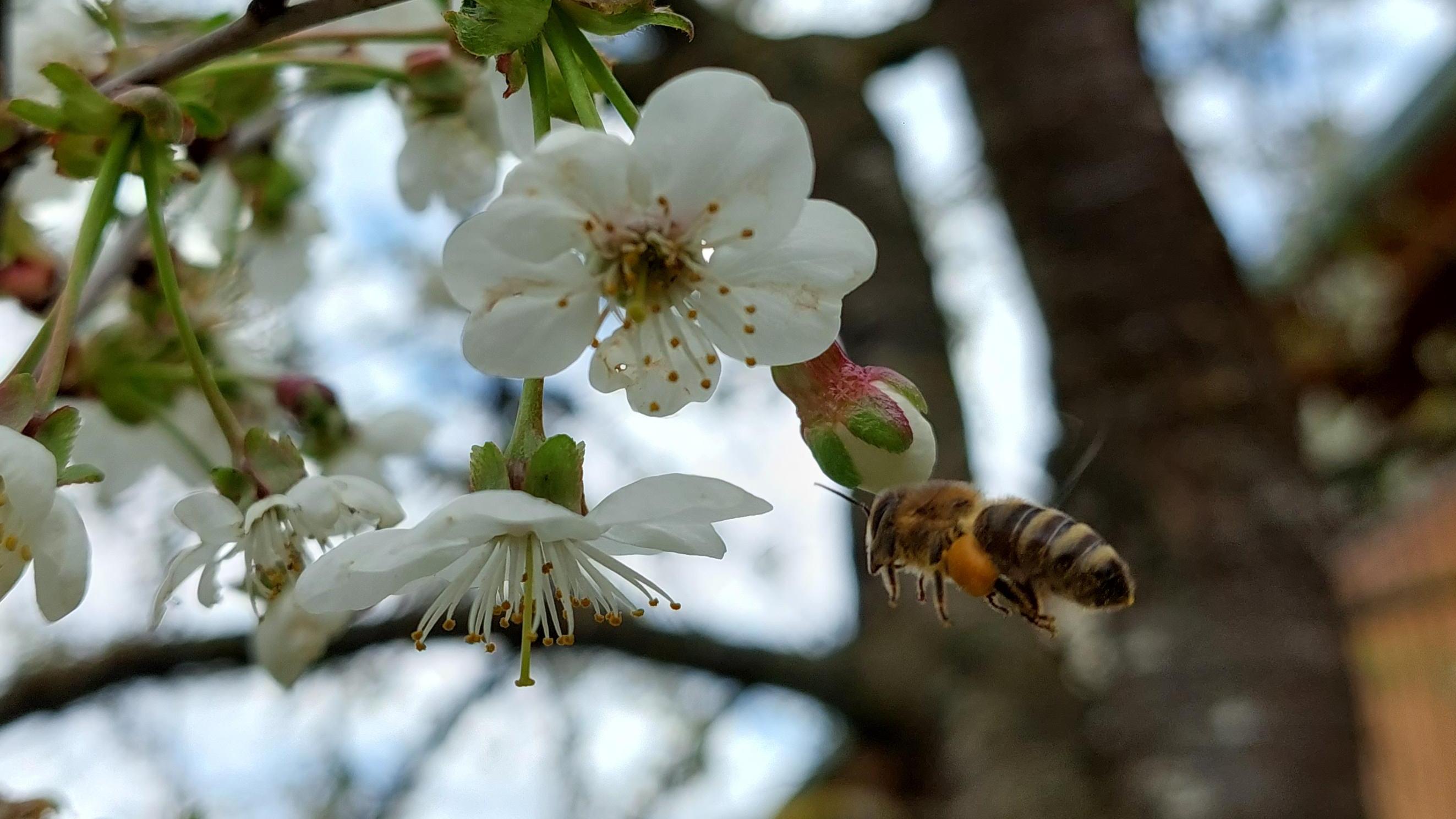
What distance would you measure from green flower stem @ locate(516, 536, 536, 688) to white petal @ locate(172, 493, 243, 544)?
0.14 meters

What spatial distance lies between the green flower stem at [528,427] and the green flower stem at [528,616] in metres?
0.07

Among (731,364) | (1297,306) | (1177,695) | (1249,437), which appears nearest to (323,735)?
(731,364)

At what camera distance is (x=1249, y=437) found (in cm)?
175

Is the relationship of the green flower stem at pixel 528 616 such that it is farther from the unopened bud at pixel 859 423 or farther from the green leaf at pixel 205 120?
the green leaf at pixel 205 120

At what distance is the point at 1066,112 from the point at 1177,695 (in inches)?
39.5

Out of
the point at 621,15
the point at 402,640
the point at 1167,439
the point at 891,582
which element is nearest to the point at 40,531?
the point at 621,15

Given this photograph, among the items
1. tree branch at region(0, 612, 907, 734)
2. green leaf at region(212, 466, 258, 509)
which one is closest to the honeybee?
green leaf at region(212, 466, 258, 509)

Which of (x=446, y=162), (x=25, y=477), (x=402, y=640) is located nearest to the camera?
(x=25, y=477)

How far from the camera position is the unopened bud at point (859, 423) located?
556 millimetres

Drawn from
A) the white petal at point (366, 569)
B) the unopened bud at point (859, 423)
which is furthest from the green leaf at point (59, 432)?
the unopened bud at point (859, 423)

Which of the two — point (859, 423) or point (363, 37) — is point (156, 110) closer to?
point (363, 37)

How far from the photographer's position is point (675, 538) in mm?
549

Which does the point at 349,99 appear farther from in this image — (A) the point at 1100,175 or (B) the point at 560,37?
(A) the point at 1100,175

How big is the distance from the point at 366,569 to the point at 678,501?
0.14 meters
